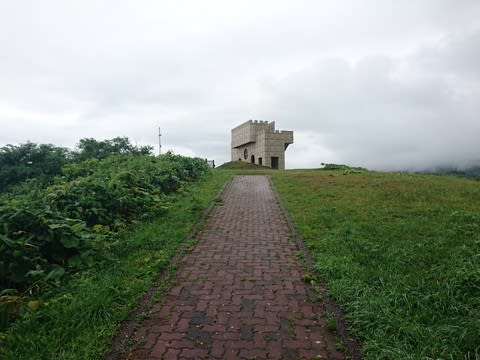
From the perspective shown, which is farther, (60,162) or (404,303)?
(60,162)

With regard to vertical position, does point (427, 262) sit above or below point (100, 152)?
below

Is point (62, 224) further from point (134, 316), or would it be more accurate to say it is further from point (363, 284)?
point (363, 284)

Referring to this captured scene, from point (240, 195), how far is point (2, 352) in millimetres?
8556

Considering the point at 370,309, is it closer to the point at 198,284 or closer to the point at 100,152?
the point at 198,284

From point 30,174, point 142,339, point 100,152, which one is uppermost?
point 100,152

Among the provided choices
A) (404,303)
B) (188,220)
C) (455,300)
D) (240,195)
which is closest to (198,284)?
(404,303)

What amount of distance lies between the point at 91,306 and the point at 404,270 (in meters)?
3.47

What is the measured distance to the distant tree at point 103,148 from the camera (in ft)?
111

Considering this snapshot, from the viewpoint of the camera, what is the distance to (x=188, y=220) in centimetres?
697

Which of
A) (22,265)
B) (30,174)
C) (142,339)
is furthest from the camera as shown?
(30,174)

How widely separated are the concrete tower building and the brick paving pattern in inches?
1135

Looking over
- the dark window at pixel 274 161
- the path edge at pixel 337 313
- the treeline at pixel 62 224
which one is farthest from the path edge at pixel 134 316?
the dark window at pixel 274 161

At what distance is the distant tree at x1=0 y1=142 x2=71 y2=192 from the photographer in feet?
86.9

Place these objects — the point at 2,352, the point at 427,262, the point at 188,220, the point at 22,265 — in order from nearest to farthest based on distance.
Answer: the point at 2,352 → the point at 22,265 → the point at 427,262 → the point at 188,220
